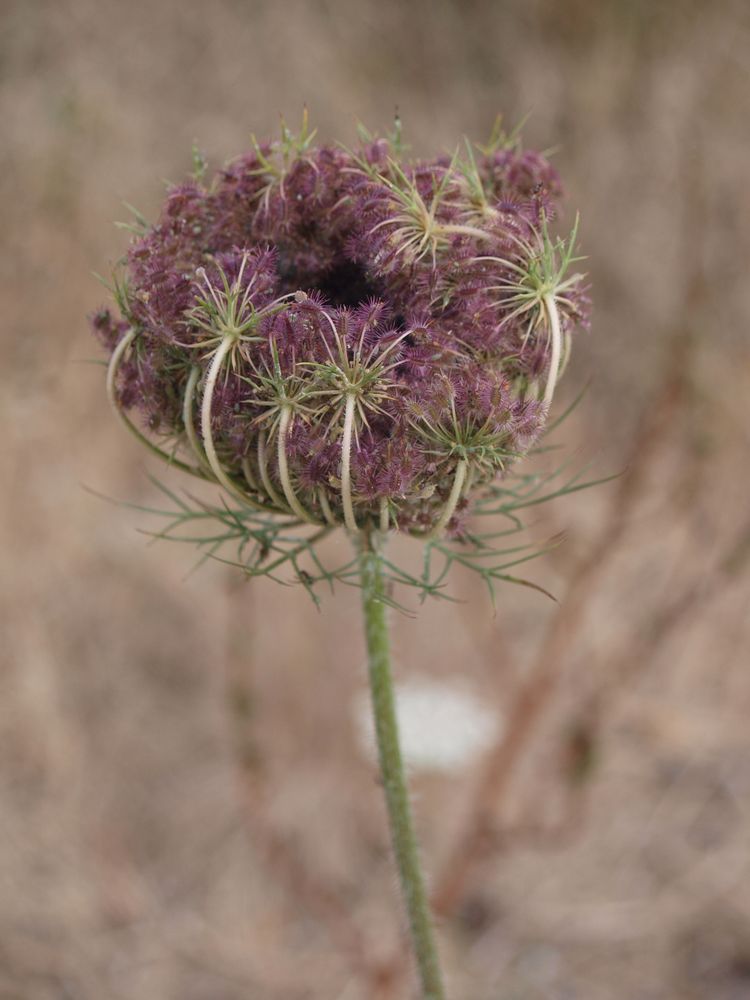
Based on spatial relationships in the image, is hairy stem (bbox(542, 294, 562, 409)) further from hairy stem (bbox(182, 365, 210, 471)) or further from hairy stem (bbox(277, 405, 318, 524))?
hairy stem (bbox(182, 365, 210, 471))

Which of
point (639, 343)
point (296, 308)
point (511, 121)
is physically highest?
point (511, 121)

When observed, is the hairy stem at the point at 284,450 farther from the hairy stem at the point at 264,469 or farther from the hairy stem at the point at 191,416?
the hairy stem at the point at 191,416

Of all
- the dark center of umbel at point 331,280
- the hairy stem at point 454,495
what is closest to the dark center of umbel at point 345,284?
the dark center of umbel at point 331,280

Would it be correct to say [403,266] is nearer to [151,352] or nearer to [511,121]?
[151,352]

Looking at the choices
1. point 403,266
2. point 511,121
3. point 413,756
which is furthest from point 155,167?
point 403,266

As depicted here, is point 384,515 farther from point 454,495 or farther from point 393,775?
point 393,775

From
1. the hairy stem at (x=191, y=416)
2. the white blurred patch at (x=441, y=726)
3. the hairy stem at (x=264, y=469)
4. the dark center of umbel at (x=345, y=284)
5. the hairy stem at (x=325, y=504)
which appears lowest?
the hairy stem at (x=325, y=504)

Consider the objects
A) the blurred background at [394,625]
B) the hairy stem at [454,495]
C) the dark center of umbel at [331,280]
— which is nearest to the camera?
the hairy stem at [454,495]
